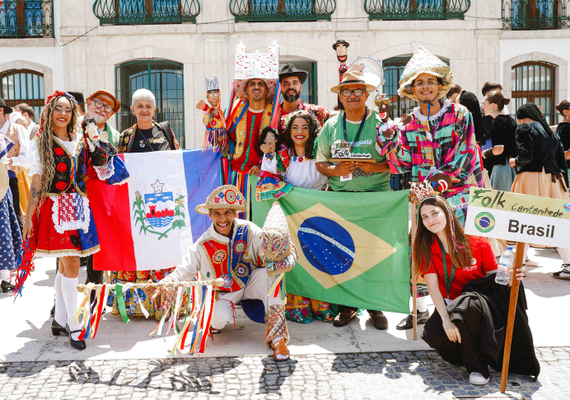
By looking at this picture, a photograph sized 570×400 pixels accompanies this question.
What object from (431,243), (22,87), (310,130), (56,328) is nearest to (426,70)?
(310,130)

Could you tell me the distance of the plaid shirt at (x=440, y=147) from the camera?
4.09 metres

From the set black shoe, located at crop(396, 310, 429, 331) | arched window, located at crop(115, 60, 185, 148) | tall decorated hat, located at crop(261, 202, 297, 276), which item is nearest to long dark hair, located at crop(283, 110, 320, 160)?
tall decorated hat, located at crop(261, 202, 297, 276)

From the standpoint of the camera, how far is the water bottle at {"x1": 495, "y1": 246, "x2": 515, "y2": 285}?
10.4 feet

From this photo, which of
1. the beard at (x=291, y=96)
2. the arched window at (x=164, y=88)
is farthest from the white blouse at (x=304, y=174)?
the arched window at (x=164, y=88)

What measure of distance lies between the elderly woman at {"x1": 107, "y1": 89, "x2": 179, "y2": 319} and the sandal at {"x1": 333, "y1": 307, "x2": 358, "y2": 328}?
148 cm

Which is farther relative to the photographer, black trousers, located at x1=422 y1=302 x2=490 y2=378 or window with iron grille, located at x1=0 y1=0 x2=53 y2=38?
window with iron grille, located at x1=0 y1=0 x2=53 y2=38

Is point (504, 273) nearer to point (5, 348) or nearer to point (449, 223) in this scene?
point (449, 223)

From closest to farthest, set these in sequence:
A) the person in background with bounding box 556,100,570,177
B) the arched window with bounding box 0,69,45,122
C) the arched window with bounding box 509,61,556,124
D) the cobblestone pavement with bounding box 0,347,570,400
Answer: the cobblestone pavement with bounding box 0,347,570,400 → the person in background with bounding box 556,100,570,177 → the arched window with bounding box 0,69,45,122 → the arched window with bounding box 509,61,556,124

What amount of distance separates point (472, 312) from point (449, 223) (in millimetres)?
577

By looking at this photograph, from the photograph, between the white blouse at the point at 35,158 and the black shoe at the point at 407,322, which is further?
the black shoe at the point at 407,322

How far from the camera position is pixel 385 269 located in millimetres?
4238

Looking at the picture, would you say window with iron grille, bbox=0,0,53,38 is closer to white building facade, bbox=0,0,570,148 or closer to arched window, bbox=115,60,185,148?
white building facade, bbox=0,0,570,148

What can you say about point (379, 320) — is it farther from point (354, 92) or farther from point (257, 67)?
point (257, 67)

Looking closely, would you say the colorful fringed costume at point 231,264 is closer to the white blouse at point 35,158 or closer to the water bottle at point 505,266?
the white blouse at point 35,158
